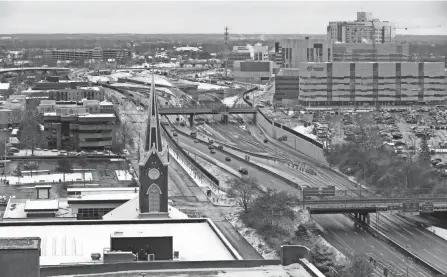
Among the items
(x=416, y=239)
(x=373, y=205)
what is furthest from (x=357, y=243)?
(x=373, y=205)

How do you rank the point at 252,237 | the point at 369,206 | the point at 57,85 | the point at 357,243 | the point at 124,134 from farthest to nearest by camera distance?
the point at 57,85
the point at 124,134
the point at 369,206
the point at 252,237
the point at 357,243

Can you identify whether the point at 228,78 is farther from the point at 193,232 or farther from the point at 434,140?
the point at 193,232

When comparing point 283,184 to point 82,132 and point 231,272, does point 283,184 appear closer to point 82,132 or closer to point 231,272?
point 82,132

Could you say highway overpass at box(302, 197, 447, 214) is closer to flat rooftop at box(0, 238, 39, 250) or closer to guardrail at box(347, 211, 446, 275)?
guardrail at box(347, 211, 446, 275)

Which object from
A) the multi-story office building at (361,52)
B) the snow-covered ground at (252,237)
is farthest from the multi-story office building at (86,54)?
the snow-covered ground at (252,237)

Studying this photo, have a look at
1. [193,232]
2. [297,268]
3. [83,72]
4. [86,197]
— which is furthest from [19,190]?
[83,72]

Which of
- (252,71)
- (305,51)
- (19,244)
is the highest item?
(19,244)
